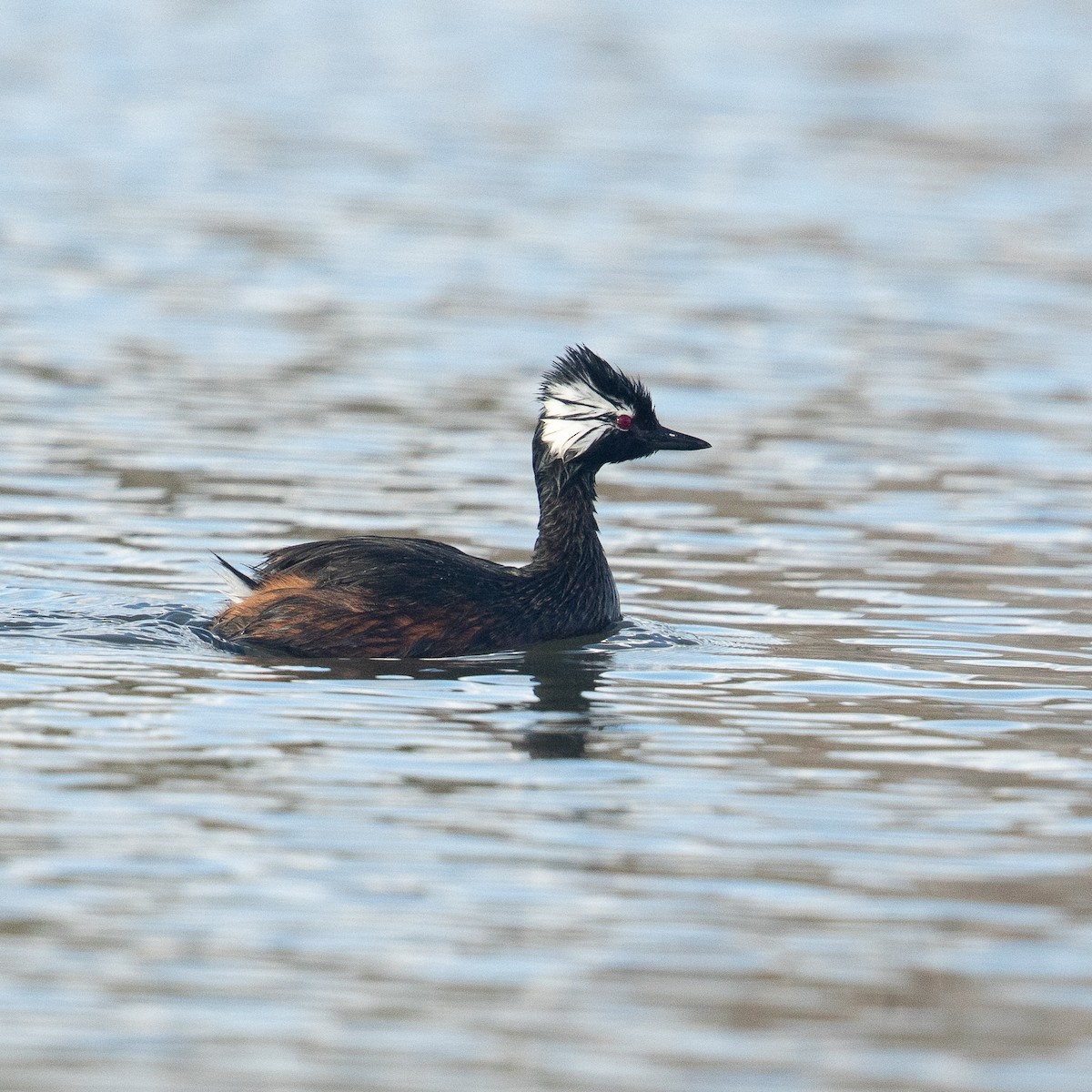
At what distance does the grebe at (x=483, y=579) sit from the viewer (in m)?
10.5

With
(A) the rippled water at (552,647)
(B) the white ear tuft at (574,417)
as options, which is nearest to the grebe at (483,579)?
(B) the white ear tuft at (574,417)

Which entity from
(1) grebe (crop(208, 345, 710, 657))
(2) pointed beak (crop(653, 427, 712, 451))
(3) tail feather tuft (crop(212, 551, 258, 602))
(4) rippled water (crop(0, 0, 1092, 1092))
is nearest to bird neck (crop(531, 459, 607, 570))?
(1) grebe (crop(208, 345, 710, 657))

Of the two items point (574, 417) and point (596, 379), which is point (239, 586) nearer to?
point (574, 417)

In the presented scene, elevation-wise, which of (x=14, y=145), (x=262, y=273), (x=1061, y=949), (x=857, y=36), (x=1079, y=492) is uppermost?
(x=857, y=36)

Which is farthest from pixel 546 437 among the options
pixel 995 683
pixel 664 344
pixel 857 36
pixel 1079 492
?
pixel 857 36

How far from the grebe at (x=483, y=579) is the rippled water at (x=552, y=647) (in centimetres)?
19

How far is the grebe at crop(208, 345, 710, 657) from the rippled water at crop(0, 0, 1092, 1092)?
0.19 m

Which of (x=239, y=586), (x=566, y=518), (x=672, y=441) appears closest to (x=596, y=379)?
(x=672, y=441)

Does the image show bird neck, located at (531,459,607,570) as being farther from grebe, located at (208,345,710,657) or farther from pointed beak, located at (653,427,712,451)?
pointed beak, located at (653,427,712,451)

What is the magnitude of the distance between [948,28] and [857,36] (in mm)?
2420

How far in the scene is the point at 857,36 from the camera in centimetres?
3869

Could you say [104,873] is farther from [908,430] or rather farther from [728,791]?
[908,430]

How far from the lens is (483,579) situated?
10953 mm

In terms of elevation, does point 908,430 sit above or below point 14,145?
below
